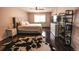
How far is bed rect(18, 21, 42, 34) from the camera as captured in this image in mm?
1100

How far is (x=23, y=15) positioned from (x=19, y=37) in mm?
291

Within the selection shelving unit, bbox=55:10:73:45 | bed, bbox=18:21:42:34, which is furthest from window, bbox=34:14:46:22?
shelving unit, bbox=55:10:73:45

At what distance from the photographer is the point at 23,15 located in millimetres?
1110

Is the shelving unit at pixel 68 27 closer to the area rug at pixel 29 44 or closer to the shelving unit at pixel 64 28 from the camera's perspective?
the shelving unit at pixel 64 28

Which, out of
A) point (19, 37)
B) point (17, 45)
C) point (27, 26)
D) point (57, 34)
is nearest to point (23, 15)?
point (27, 26)

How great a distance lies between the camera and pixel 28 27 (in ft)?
3.66

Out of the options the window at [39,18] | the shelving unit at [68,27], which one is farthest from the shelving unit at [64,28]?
the window at [39,18]

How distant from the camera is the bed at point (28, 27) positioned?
3.61 feet

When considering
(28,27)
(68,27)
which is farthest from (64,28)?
(28,27)

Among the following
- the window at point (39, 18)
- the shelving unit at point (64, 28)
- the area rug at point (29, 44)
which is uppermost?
the window at point (39, 18)

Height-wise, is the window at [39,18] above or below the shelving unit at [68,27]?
above

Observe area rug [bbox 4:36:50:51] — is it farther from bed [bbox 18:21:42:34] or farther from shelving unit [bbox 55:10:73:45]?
shelving unit [bbox 55:10:73:45]
